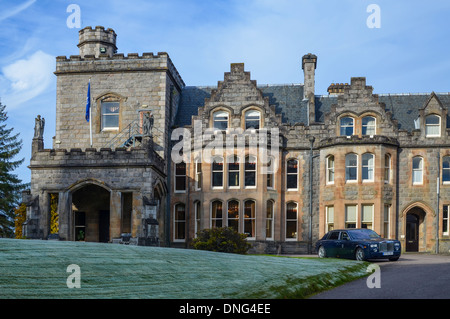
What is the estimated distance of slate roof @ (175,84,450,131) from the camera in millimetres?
41125

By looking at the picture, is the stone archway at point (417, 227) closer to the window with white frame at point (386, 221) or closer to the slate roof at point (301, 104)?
the window with white frame at point (386, 221)

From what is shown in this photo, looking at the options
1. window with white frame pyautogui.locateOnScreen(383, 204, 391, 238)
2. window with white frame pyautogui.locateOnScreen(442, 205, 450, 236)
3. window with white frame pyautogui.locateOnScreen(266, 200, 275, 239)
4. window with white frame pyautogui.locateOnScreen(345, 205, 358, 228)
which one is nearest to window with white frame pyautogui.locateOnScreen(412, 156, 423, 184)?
window with white frame pyautogui.locateOnScreen(442, 205, 450, 236)

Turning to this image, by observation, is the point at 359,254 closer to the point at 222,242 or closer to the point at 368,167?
the point at 222,242

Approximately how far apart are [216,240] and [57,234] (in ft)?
31.0

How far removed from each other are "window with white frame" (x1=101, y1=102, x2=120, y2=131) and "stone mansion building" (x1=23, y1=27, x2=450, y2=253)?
0.21 ft

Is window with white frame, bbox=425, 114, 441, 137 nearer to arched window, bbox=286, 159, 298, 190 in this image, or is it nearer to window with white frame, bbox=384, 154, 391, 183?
window with white frame, bbox=384, 154, 391, 183

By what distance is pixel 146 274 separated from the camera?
16.7 m

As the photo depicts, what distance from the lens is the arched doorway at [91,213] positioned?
39125mm

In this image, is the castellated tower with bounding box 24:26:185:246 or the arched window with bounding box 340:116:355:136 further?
the arched window with bounding box 340:116:355:136

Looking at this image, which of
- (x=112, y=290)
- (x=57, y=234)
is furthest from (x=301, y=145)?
(x=112, y=290)

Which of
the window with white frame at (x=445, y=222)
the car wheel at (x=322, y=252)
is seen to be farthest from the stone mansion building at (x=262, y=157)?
the car wheel at (x=322, y=252)
